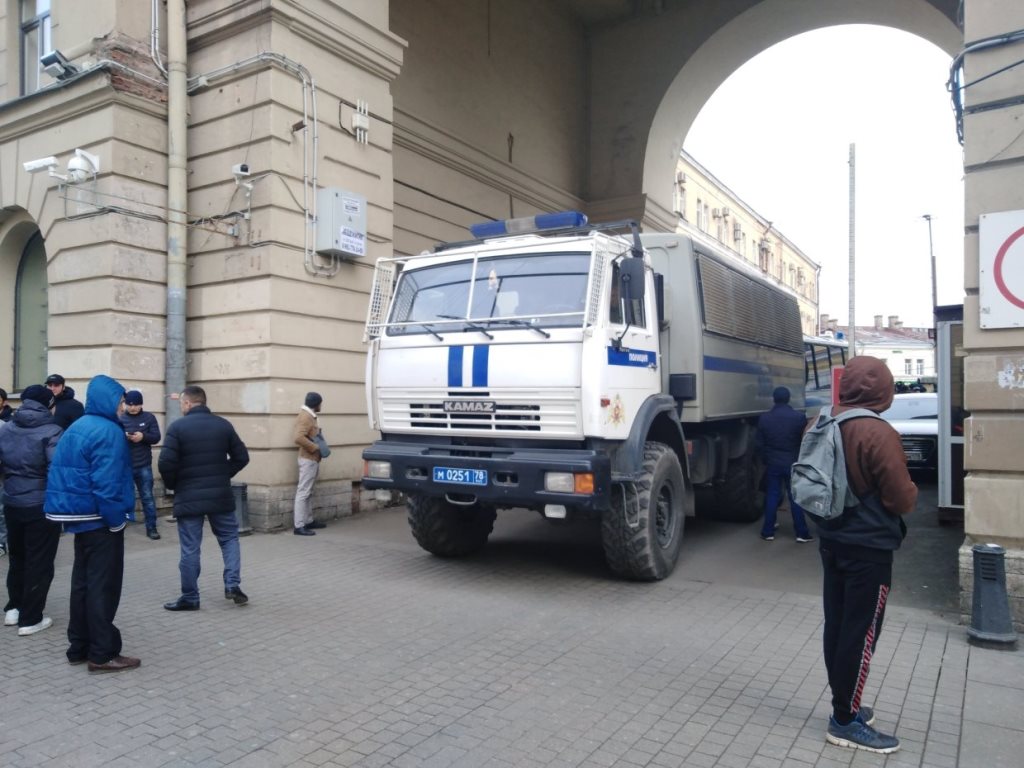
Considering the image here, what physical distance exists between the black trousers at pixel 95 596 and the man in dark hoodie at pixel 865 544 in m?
4.22

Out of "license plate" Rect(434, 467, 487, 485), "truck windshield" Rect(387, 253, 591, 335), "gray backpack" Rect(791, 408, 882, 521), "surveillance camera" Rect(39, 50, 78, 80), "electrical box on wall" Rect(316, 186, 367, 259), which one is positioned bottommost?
"license plate" Rect(434, 467, 487, 485)

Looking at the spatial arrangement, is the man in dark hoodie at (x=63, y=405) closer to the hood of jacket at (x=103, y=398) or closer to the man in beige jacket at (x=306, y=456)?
the man in beige jacket at (x=306, y=456)

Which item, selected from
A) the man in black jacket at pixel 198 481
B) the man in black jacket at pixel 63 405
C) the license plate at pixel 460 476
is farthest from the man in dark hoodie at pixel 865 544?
the man in black jacket at pixel 63 405

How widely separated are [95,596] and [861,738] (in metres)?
4.45

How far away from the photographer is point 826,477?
3.86 meters

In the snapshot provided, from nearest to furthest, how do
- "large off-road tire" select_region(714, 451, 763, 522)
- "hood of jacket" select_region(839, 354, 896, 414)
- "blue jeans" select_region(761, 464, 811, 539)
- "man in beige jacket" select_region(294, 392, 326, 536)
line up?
"hood of jacket" select_region(839, 354, 896, 414)
"blue jeans" select_region(761, 464, 811, 539)
"man in beige jacket" select_region(294, 392, 326, 536)
"large off-road tire" select_region(714, 451, 763, 522)

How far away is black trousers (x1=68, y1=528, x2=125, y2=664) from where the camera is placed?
16.3 ft

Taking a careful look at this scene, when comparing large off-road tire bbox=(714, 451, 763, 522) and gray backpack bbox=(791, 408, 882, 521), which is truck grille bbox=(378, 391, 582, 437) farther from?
large off-road tire bbox=(714, 451, 763, 522)

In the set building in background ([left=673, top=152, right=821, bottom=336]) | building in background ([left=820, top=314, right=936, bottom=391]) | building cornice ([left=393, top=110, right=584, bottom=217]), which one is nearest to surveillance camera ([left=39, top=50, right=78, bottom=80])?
building cornice ([left=393, top=110, right=584, bottom=217])

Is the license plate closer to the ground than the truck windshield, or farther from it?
closer to the ground

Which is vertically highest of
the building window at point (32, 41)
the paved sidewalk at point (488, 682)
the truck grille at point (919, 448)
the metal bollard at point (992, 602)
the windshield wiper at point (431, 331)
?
the building window at point (32, 41)

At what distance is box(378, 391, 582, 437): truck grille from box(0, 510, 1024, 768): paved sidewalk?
1402 mm

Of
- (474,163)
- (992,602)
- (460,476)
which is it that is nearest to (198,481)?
(460,476)

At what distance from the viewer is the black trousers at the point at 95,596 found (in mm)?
4965
